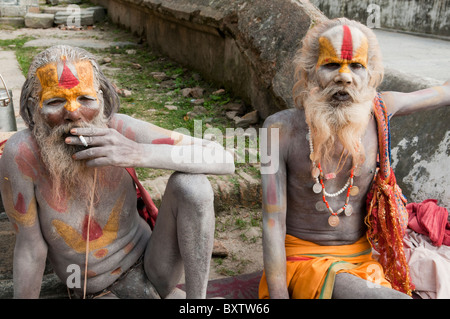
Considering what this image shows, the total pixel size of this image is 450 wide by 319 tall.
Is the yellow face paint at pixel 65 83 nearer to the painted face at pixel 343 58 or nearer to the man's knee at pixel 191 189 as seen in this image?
the man's knee at pixel 191 189

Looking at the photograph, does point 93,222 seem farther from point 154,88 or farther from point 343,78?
point 154,88

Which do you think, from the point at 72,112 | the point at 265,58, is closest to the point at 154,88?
the point at 265,58

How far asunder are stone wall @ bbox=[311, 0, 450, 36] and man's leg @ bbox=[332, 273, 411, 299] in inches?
245

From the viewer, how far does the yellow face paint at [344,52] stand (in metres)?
2.45

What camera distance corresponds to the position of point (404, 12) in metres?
8.56

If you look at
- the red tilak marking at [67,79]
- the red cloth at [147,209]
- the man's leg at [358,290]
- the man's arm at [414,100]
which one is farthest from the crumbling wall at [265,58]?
the red tilak marking at [67,79]

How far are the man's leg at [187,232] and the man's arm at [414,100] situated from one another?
3.84 ft

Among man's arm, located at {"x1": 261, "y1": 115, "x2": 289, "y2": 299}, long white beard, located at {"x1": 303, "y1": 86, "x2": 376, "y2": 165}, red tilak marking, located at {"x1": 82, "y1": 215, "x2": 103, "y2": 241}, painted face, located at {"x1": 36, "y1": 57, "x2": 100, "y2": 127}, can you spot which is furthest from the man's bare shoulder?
long white beard, located at {"x1": 303, "y1": 86, "x2": 376, "y2": 165}

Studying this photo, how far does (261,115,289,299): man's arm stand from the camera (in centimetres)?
258

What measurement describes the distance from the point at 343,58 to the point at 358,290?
1.14 metres

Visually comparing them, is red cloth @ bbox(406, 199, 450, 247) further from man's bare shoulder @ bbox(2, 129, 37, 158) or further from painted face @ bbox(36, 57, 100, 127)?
man's bare shoulder @ bbox(2, 129, 37, 158)

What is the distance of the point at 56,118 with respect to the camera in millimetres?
2234

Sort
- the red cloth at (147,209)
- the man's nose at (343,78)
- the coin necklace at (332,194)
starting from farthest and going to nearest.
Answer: the red cloth at (147,209)
the coin necklace at (332,194)
the man's nose at (343,78)
